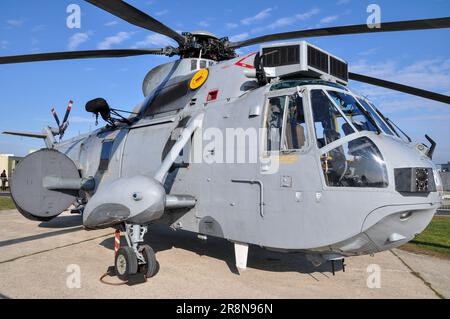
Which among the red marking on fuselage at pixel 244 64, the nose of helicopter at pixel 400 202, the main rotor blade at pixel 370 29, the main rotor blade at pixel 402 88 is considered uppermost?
the main rotor blade at pixel 370 29

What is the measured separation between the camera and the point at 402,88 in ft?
22.5

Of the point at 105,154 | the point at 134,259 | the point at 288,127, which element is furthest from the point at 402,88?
the point at 105,154

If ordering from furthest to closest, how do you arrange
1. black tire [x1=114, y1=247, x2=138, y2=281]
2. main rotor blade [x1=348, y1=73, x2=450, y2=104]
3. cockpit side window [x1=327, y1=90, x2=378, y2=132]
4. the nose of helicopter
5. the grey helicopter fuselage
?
main rotor blade [x1=348, y1=73, x2=450, y2=104] < black tire [x1=114, y1=247, x2=138, y2=281] < cockpit side window [x1=327, y1=90, x2=378, y2=132] < the grey helicopter fuselage < the nose of helicopter

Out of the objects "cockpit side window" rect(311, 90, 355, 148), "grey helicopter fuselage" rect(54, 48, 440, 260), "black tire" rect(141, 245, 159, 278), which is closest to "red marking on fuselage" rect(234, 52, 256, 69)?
"grey helicopter fuselage" rect(54, 48, 440, 260)

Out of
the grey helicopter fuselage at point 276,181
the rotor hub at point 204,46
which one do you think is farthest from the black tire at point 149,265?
the rotor hub at point 204,46

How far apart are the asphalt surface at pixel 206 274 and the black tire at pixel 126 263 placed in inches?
8.9

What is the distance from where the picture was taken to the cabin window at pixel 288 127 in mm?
5055

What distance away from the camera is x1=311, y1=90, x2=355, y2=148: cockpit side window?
4.77 meters

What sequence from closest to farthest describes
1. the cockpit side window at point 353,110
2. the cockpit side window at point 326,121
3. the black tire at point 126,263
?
the cockpit side window at point 326,121
the cockpit side window at point 353,110
the black tire at point 126,263

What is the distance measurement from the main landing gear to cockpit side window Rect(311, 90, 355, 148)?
3.19 meters

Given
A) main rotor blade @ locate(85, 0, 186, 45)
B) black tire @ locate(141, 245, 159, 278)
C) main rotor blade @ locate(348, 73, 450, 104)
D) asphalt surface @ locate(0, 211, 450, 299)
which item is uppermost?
main rotor blade @ locate(85, 0, 186, 45)

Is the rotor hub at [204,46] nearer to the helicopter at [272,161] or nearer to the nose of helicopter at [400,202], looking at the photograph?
the helicopter at [272,161]

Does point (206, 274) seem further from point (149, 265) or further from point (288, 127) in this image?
point (288, 127)

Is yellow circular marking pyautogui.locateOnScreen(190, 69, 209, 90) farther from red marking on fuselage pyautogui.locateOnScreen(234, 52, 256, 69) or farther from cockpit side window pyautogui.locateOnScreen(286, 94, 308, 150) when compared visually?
cockpit side window pyautogui.locateOnScreen(286, 94, 308, 150)
